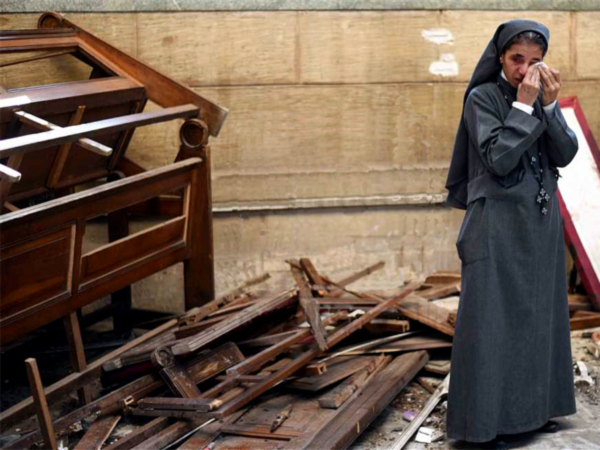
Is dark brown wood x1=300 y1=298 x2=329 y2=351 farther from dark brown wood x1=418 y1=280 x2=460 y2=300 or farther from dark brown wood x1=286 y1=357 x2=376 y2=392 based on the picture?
dark brown wood x1=418 y1=280 x2=460 y2=300

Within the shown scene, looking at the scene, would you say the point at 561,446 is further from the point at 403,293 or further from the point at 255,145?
the point at 255,145

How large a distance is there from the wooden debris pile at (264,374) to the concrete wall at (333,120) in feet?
3.14

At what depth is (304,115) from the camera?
6.92 m

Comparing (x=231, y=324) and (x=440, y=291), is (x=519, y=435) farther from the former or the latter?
(x=440, y=291)

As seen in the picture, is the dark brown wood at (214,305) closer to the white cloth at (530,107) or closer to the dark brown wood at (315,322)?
the dark brown wood at (315,322)

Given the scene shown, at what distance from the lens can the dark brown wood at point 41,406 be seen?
4039 mm

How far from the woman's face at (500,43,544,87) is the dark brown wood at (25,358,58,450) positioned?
248 cm

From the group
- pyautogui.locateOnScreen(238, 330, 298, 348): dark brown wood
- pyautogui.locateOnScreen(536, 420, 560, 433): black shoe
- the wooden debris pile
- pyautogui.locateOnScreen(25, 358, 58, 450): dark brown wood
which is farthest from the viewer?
pyautogui.locateOnScreen(238, 330, 298, 348): dark brown wood

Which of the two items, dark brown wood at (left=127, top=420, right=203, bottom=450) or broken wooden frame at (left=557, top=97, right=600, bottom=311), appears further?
broken wooden frame at (left=557, top=97, right=600, bottom=311)

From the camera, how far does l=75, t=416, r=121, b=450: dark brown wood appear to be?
4484 mm

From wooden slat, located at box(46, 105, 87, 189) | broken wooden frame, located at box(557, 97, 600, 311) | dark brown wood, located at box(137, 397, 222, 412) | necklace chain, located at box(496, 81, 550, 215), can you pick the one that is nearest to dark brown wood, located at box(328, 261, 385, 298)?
broken wooden frame, located at box(557, 97, 600, 311)

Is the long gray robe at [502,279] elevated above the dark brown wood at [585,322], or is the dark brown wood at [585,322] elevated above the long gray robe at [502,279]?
the long gray robe at [502,279]

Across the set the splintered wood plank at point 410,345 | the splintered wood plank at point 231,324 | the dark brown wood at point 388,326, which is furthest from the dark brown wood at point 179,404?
the dark brown wood at point 388,326

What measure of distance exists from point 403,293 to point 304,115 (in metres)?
1.76
